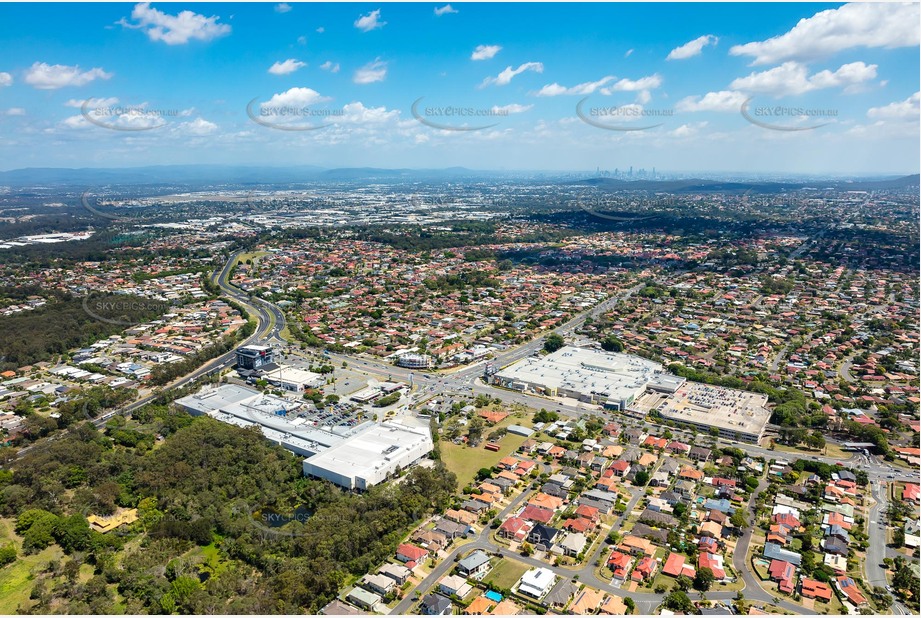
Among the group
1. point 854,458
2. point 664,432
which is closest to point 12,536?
point 664,432

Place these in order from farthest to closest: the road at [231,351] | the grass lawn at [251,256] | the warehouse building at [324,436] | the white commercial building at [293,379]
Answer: the grass lawn at [251,256]
the white commercial building at [293,379]
the road at [231,351]
the warehouse building at [324,436]

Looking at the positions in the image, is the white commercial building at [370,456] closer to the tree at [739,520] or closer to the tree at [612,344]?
the tree at [739,520]

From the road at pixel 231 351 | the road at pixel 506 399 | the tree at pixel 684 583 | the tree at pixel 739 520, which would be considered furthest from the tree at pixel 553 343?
the tree at pixel 684 583

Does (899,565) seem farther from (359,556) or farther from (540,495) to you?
(359,556)

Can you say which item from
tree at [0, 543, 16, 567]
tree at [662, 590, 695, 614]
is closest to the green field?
tree at [662, 590, 695, 614]

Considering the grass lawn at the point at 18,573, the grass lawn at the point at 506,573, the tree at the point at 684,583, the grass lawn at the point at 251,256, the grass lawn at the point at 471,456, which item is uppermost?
the grass lawn at the point at 251,256

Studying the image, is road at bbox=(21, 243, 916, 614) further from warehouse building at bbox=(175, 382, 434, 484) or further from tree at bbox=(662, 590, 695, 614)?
warehouse building at bbox=(175, 382, 434, 484)

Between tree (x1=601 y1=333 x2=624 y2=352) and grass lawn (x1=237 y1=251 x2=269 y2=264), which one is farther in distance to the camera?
grass lawn (x1=237 y1=251 x2=269 y2=264)
